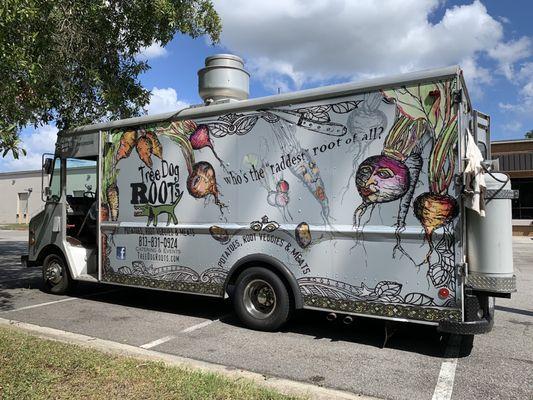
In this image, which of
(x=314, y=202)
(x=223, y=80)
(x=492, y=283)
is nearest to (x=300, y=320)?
(x=314, y=202)

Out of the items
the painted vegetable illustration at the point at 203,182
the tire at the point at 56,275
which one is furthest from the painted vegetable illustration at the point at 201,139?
the tire at the point at 56,275

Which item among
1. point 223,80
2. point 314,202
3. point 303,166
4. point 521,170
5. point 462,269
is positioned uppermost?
point 521,170

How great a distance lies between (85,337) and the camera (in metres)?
5.89

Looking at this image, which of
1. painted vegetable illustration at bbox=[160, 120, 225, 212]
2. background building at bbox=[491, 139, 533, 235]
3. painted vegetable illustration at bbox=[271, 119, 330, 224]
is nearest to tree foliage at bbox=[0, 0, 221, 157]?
painted vegetable illustration at bbox=[160, 120, 225, 212]

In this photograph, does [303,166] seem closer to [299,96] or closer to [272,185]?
[272,185]

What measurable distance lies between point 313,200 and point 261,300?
148cm

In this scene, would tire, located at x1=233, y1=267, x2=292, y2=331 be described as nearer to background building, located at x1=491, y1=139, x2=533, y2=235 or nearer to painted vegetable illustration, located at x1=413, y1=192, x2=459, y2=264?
painted vegetable illustration, located at x1=413, y1=192, x2=459, y2=264

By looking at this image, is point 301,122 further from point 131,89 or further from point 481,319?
point 131,89

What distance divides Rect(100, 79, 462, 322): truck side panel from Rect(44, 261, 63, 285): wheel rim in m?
1.73

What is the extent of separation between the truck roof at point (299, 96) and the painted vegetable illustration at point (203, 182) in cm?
70

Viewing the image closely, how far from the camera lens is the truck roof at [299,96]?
5.16 meters

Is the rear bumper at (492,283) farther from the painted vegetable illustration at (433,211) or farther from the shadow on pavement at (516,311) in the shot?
the shadow on pavement at (516,311)

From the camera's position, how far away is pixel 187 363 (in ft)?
16.2

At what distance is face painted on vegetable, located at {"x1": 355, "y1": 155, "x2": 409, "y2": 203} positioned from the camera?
527 centimetres
